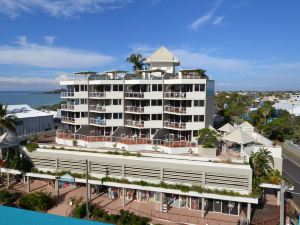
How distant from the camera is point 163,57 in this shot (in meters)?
47.7

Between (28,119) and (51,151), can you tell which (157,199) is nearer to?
(51,151)

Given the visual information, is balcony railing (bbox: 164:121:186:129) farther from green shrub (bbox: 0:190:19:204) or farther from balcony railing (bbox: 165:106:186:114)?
green shrub (bbox: 0:190:19:204)

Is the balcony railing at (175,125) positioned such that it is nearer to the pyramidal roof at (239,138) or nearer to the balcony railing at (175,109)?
Answer: the balcony railing at (175,109)

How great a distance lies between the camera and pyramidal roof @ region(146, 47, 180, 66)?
156 feet

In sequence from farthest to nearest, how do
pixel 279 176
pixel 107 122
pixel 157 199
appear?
pixel 107 122 < pixel 157 199 < pixel 279 176

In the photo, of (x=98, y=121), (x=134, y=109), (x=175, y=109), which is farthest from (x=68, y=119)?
(x=175, y=109)

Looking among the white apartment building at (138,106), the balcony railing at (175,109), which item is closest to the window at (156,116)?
the white apartment building at (138,106)

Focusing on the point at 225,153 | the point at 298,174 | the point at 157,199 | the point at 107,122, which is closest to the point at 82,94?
the point at 107,122

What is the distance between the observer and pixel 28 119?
5772cm

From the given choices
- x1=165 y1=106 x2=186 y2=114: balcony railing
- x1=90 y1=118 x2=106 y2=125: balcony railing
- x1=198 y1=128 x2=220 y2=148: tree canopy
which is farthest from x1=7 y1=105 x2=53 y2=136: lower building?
x1=198 y1=128 x2=220 y2=148: tree canopy

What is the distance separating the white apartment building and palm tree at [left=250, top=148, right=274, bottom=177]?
7777 millimetres

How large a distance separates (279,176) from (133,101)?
71.0 feet

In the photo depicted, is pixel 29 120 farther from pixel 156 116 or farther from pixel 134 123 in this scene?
pixel 156 116

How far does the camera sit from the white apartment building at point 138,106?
3734cm
